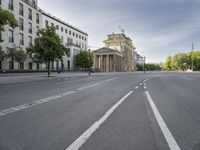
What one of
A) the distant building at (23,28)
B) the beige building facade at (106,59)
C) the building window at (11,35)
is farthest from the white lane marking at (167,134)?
the beige building facade at (106,59)

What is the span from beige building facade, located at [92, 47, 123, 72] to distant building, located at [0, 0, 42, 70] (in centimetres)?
5692

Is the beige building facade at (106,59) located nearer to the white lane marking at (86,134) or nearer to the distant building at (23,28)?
the distant building at (23,28)

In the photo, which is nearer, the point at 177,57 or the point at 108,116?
the point at 108,116

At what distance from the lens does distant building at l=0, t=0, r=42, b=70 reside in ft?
123

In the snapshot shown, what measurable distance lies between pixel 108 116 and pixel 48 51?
27.4m

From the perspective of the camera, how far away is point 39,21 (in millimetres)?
49531

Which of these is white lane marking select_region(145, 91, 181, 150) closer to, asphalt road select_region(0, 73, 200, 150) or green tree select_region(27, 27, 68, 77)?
asphalt road select_region(0, 73, 200, 150)

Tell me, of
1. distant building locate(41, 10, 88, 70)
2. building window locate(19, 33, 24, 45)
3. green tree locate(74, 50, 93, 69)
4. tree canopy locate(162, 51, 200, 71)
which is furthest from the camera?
tree canopy locate(162, 51, 200, 71)

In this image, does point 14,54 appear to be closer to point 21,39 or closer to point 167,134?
point 21,39

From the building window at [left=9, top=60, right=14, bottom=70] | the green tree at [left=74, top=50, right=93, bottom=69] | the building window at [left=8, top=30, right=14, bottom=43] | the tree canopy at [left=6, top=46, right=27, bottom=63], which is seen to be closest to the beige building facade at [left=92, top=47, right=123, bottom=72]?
the green tree at [left=74, top=50, right=93, bottom=69]

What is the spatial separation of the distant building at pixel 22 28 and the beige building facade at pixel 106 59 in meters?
56.9

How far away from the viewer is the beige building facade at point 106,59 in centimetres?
10366

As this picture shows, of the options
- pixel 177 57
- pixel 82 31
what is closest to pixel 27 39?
pixel 82 31

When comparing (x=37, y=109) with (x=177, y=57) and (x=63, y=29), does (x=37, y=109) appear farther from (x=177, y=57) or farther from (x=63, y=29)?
(x=177, y=57)
